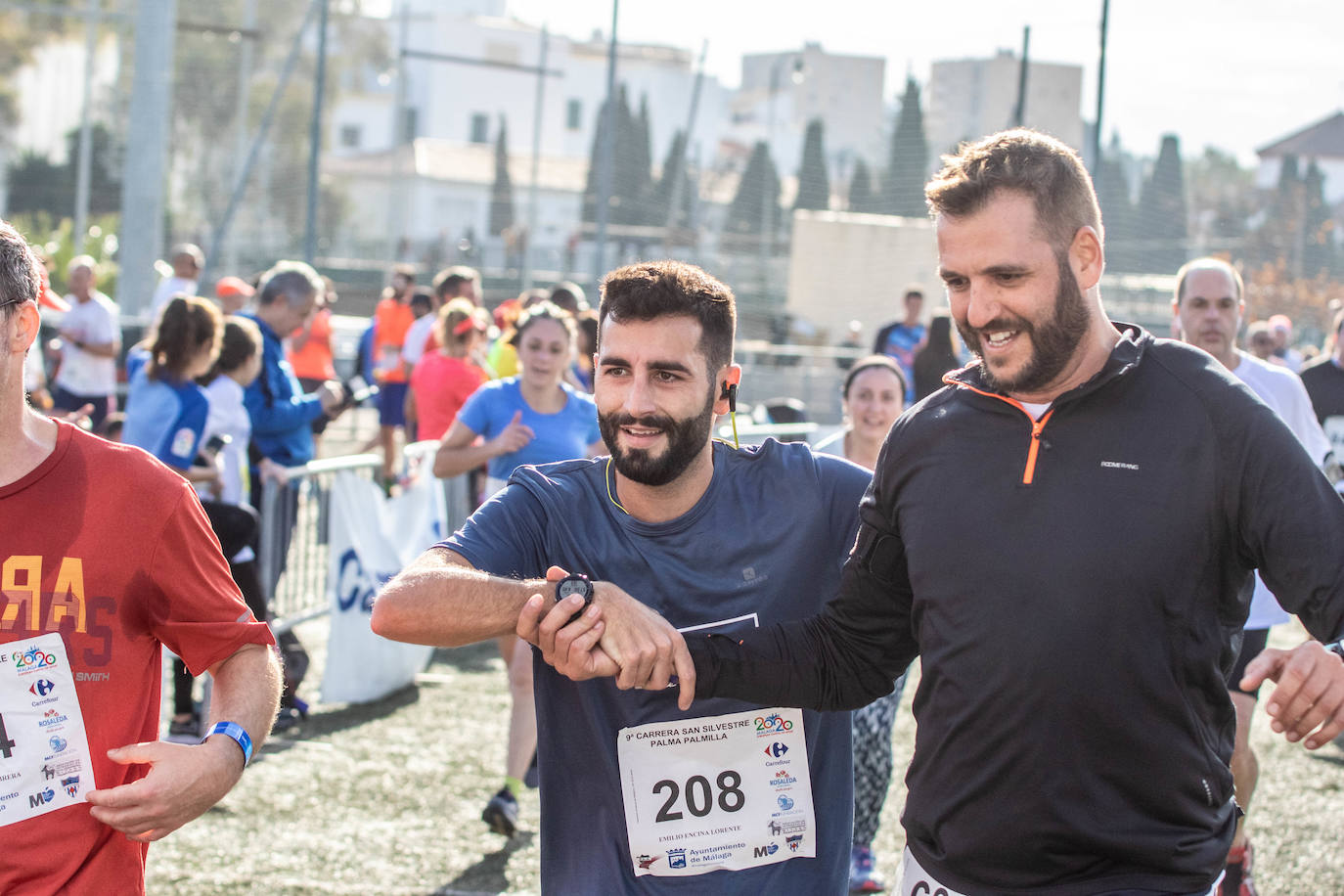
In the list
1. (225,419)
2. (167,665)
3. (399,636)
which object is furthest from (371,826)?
(399,636)

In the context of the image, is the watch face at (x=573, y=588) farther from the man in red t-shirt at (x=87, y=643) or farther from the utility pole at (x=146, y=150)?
the utility pole at (x=146, y=150)

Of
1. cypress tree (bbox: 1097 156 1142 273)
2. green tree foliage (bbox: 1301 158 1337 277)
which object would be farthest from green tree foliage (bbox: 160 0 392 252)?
green tree foliage (bbox: 1301 158 1337 277)

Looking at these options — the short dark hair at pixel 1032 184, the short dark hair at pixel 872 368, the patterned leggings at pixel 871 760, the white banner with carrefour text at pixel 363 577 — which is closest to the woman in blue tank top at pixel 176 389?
the white banner with carrefour text at pixel 363 577

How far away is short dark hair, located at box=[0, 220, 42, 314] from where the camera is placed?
2484mm

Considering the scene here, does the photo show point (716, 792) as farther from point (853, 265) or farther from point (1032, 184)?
point (853, 265)

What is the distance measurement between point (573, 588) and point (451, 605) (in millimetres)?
233

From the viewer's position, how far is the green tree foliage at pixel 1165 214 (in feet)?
61.2

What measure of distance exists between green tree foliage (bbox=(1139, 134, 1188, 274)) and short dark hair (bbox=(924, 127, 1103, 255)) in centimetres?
1683

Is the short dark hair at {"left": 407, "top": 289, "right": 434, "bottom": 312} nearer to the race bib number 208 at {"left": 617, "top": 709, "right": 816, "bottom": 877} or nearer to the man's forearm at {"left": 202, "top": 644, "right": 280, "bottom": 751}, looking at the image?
the race bib number 208 at {"left": 617, "top": 709, "right": 816, "bottom": 877}

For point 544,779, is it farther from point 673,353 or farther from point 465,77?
point 465,77

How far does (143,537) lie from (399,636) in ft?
1.70

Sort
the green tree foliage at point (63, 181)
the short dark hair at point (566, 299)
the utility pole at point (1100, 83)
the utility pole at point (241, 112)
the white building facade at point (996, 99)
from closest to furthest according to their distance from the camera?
the short dark hair at point (566, 299) < the utility pole at point (1100, 83) < the white building facade at point (996, 99) < the utility pole at point (241, 112) < the green tree foliage at point (63, 181)

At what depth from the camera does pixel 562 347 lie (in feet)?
23.0

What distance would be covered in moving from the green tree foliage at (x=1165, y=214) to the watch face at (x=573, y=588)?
17153 mm
